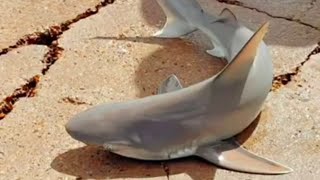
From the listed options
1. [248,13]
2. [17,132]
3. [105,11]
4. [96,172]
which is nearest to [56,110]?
[17,132]

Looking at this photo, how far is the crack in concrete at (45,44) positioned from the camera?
7.08 ft

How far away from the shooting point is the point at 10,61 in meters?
2.34

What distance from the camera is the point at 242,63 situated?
1868 mm

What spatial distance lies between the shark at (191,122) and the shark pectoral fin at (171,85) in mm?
183

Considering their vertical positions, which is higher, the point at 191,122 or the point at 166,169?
the point at 191,122

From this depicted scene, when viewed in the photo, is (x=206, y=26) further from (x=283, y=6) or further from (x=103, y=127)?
(x=103, y=127)

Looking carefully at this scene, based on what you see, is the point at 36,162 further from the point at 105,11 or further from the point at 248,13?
the point at 248,13

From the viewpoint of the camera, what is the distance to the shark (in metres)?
1.87

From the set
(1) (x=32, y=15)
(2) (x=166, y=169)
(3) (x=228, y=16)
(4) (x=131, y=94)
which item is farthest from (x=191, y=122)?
(1) (x=32, y=15)

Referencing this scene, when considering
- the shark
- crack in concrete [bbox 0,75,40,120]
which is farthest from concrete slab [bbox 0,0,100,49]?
the shark

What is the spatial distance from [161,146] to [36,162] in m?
0.31

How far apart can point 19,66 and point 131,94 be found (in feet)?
1.17

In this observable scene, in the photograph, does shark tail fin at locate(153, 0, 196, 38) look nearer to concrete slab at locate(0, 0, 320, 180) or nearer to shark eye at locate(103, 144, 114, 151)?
concrete slab at locate(0, 0, 320, 180)

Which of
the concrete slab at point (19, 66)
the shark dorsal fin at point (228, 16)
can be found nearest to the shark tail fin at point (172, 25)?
the shark dorsal fin at point (228, 16)
